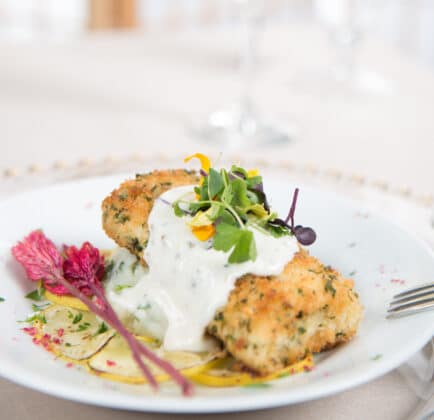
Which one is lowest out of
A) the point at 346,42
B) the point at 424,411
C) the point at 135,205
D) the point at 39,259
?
the point at 424,411

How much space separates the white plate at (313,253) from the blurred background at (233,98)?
0.66 m

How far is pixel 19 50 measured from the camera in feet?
16.5

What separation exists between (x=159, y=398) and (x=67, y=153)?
2.38 meters

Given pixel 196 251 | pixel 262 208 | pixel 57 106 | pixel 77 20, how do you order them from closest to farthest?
pixel 196 251, pixel 262 208, pixel 57 106, pixel 77 20

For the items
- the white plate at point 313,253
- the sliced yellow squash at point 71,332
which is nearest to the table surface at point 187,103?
the white plate at point 313,253

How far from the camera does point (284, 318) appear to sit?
6.02ft

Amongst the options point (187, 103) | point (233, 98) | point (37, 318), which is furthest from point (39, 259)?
point (233, 98)

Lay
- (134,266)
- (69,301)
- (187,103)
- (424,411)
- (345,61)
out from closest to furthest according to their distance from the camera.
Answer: (424,411) < (69,301) < (134,266) < (187,103) < (345,61)

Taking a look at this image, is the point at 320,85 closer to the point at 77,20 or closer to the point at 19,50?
the point at 19,50

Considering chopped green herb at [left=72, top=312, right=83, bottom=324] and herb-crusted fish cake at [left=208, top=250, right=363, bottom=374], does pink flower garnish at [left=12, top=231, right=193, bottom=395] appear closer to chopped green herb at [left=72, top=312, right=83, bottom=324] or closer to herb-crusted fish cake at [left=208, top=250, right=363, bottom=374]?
chopped green herb at [left=72, top=312, right=83, bottom=324]

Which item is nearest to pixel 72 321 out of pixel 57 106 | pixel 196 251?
pixel 196 251

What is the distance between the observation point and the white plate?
60.2 inches

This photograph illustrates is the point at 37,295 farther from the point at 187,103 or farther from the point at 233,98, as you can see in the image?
the point at 233,98

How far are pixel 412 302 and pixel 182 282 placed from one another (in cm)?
65
